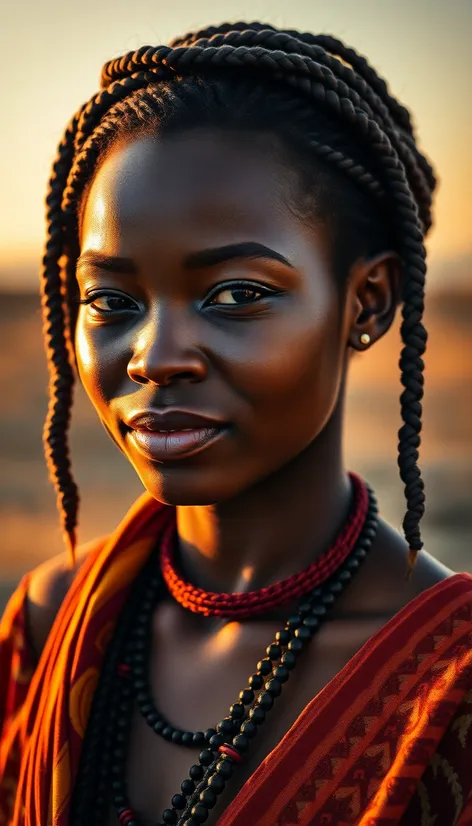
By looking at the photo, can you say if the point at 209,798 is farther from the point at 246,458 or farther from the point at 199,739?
the point at 246,458

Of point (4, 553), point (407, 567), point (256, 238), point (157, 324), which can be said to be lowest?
point (4, 553)

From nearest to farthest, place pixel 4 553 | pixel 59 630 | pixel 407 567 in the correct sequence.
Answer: pixel 407 567
pixel 59 630
pixel 4 553

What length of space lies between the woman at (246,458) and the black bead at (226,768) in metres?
0.02

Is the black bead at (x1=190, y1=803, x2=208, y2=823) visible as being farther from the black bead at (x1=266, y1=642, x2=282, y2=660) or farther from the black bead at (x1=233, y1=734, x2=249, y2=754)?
the black bead at (x1=266, y1=642, x2=282, y2=660)

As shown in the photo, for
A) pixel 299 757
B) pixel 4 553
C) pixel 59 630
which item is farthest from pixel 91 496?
pixel 299 757

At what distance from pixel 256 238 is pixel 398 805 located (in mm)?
834

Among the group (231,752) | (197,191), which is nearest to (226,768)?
(231,752)

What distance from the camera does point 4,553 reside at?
658 cm

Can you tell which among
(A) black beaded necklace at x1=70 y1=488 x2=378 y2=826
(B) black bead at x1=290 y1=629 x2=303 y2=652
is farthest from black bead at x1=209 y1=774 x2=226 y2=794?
(B) black bead at x1=290 y1=629 x2=303 y2=652

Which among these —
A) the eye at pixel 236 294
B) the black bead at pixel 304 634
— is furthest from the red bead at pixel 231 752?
the eye at pixel 236 294

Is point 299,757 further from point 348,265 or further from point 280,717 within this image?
point 348,265

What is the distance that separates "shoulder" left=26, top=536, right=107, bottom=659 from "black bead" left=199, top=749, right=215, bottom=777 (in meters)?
0.49

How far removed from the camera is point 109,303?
1754mm

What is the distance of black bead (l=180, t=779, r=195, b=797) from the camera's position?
1.81 metres
